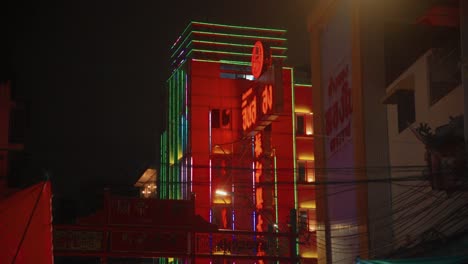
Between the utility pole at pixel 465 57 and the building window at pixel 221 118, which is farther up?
the building window at pixel 221 118

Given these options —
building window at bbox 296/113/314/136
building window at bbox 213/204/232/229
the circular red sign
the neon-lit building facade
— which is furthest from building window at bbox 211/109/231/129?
building window at bbox 213/204/232/229

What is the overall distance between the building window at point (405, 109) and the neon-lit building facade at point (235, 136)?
35.2 feet

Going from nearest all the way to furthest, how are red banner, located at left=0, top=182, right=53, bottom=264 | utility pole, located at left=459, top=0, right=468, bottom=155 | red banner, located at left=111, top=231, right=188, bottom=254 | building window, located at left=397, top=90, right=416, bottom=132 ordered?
red banner, located at left=0, top=182, right=53, bottom=264
utility pole, located at left=459, top=0, right=468, bottom=155
red banner, located at left=111, top=231, right=188, bottom=254
building window, located at left=397, top=90, right=416, bottom=132

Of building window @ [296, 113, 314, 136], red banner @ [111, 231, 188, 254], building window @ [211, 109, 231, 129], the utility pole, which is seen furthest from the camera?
building window @ [296, 113, 314, 136]

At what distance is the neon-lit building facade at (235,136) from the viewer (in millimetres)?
34188

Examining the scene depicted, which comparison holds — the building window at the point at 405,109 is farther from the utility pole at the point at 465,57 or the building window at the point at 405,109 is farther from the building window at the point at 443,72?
the utility pole at the point at 465,57

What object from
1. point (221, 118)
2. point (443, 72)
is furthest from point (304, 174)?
point (443, 72)

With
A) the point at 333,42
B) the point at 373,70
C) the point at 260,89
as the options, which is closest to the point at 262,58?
the point at 260,89

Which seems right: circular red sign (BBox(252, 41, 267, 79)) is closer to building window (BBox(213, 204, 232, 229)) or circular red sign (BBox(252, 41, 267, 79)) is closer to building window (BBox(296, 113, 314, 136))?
building window (BBox(296, 113, 314, 136))

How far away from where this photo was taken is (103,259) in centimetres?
1830

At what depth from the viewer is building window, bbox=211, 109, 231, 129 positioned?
36.6 metres

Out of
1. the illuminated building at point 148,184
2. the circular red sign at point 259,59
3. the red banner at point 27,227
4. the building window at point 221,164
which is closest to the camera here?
the red banner at point 27,227

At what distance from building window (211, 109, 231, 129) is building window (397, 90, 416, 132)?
15636mm

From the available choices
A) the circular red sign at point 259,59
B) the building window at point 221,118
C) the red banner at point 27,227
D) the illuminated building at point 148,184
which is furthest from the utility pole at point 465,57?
the illuminated building at point 148,184
